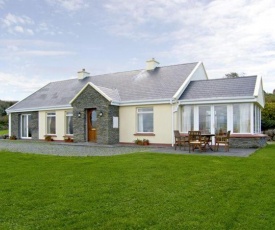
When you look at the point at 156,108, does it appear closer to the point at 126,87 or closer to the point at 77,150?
the point at 126,87

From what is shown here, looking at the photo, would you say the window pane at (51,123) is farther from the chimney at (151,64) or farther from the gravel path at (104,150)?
the chimney at (151,64)

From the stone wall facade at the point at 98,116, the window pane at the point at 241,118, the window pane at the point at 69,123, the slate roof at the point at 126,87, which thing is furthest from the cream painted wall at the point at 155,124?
the window pane at the point at 69,123

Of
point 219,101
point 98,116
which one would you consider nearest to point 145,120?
point 98,116

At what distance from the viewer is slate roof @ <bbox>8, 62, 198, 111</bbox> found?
65.7 ft

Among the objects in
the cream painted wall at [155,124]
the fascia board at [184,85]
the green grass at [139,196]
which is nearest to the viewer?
the green grass at [139,196]

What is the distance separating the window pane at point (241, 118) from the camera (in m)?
16.7

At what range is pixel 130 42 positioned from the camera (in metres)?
23.2

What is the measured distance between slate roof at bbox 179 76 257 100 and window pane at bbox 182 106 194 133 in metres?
0.73

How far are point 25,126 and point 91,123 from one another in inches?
365

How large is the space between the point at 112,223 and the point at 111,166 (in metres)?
5.09

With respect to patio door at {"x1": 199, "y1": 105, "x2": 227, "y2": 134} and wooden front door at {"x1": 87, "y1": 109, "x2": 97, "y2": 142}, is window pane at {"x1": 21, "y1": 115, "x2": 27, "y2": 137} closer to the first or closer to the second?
wooden front door at {"x1": 87, "y1": 109, "x2": 97, "y2": 142}

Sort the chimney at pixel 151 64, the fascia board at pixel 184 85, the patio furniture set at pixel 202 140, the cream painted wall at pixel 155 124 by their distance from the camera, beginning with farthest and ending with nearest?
the chimney at pixel 151 64 → the cream painted wall at pixel 155 124 → the fascia board at pixel 184 85 → the patio furniture set at pixel 202 140

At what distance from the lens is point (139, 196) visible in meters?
6.26

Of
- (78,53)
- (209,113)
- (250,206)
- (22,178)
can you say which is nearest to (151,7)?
(209,113)
